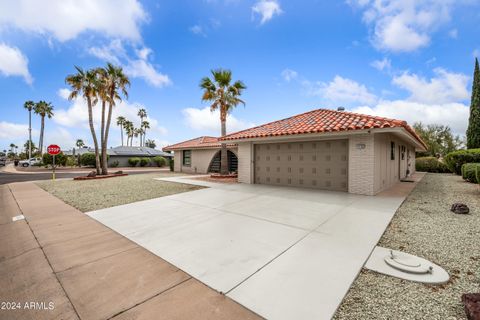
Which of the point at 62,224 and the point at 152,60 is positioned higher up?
the point at 152,60

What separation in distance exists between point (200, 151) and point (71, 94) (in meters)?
11.2

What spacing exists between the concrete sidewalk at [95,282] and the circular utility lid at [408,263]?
2.29 metres

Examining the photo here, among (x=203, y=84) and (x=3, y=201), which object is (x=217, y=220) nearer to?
(x=3, y=201)

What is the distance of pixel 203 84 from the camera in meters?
14.9

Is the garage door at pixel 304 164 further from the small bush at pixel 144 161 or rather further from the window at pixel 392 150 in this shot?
the small bush at pixel 144 161

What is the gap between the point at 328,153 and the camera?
9359mm

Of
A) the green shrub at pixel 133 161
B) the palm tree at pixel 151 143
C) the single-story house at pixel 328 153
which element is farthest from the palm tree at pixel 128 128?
the single-story house at pixel 328 153

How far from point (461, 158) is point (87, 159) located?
4129 centimetres

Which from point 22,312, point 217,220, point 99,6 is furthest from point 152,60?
point 22,312

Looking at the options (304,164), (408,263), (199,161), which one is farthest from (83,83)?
(408,263)

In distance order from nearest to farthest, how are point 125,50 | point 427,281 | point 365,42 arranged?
point 427,281
point 365,42
point 125,50

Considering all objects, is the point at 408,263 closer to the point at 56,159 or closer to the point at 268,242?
the point at 268,242

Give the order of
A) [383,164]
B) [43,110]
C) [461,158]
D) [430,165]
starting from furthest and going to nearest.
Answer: [43,110] < [430,165] < [461,158] < [383,164]

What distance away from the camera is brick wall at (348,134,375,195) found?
26.6ft
